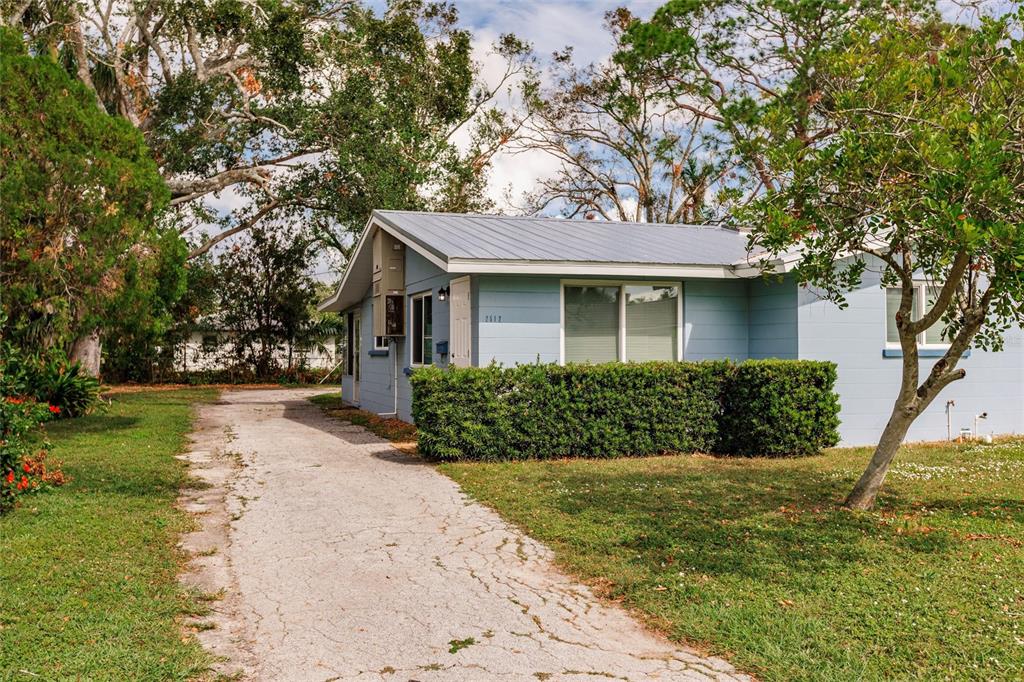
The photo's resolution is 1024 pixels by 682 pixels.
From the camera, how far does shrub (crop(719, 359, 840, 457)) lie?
11.1 metres

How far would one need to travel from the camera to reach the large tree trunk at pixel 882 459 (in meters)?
7.39

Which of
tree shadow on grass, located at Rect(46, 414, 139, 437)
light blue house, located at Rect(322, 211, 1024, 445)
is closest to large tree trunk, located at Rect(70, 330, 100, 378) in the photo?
tree shadow on grass, located at Rect(46, 414, 139, 437)

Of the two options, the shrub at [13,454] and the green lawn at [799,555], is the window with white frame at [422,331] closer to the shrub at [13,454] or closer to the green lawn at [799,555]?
the green lawn at [799,555]

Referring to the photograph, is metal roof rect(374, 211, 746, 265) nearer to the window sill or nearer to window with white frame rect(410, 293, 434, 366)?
window with white frame rect(410, 293, 434, 366)

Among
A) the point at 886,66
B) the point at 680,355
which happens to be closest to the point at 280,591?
the point at 886,66

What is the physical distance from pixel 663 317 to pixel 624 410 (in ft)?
7.71

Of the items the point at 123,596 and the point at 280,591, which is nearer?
the point at 123,596

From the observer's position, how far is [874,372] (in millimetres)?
12602

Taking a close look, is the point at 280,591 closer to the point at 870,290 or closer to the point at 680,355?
the point at 680,355

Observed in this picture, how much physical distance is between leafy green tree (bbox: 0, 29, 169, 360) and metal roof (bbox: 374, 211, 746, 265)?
4437 millimetres

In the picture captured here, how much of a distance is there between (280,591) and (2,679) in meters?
1.81

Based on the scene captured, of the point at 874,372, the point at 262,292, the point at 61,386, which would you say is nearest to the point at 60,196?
the point at 61,386

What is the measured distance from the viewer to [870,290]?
496 inches

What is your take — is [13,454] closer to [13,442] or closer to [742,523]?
[13,442]
